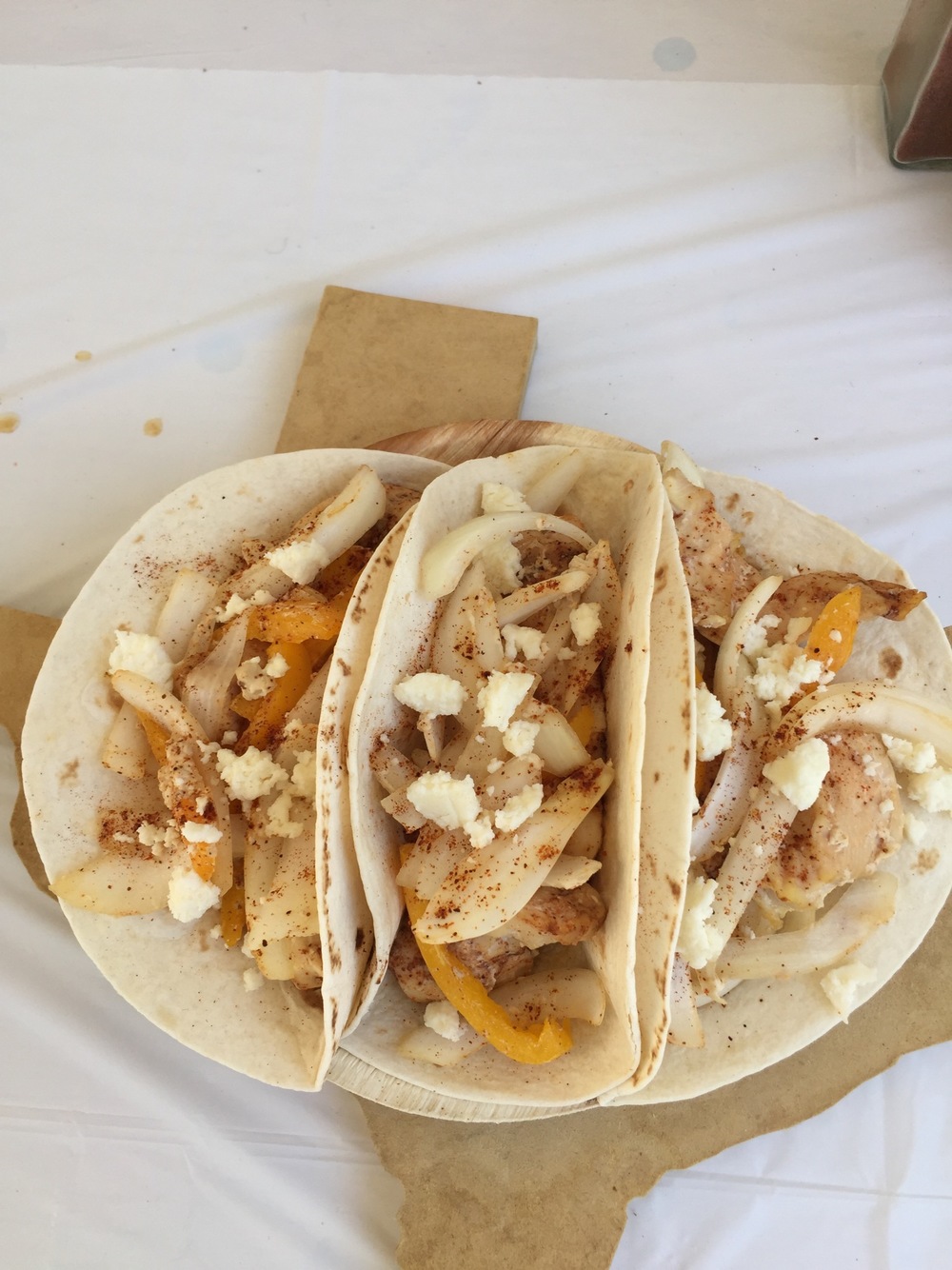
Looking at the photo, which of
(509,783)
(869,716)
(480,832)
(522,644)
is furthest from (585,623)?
(869,716)

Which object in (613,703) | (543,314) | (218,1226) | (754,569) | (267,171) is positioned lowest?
(218,1226)

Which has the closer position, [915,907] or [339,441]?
[915,907]

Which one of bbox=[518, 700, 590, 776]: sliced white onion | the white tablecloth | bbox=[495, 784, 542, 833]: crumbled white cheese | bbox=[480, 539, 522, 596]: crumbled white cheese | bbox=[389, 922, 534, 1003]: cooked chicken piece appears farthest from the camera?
the white tablecloth

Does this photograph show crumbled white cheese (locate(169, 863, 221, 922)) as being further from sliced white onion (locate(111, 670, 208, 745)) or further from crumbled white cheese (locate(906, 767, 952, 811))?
crumbled white cheese (locate(906, 767, 952, 811))

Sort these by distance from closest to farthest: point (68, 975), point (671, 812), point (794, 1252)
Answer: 1. point (671, 812)
2. point (794, 1252)
3. point (68, 975)

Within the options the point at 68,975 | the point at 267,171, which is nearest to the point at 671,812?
the point at 68,975

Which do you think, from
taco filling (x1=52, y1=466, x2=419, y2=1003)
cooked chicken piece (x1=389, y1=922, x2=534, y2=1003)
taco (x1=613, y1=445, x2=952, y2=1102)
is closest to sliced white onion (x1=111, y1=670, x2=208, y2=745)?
taco filling (x1=52, y1=466, x2=419, y2=1003)

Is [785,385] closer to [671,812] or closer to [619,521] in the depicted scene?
[619,521]

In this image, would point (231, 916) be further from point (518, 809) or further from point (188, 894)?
point (518, 809)
